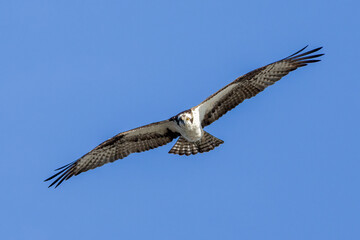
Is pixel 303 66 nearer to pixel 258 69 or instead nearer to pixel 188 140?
pixel 258 69

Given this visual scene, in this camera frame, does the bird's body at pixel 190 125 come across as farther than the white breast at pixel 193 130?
No

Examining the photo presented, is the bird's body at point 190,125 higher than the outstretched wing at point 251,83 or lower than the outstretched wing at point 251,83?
lower

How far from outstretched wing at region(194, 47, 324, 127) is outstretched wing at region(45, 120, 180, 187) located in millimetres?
1052

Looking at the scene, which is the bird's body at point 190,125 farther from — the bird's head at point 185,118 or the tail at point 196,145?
the tail at point 196,145

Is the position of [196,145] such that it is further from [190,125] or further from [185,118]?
[185,118]

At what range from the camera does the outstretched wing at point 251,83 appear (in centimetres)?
1625

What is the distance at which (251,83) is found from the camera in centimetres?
1644

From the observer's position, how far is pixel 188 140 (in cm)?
1683

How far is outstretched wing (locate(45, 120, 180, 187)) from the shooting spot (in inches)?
665

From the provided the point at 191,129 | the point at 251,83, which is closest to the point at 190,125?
the point at 191,129

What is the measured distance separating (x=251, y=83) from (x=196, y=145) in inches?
74.7

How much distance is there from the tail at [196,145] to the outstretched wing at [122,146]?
21cm

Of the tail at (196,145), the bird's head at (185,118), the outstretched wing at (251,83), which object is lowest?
the tail at (196,145)

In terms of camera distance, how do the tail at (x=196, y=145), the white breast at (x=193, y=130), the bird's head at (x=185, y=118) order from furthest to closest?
the tail at (x=196, y=145) < the white breast at (x=193, y=130) < the bird's head at (x=185, y=118)
